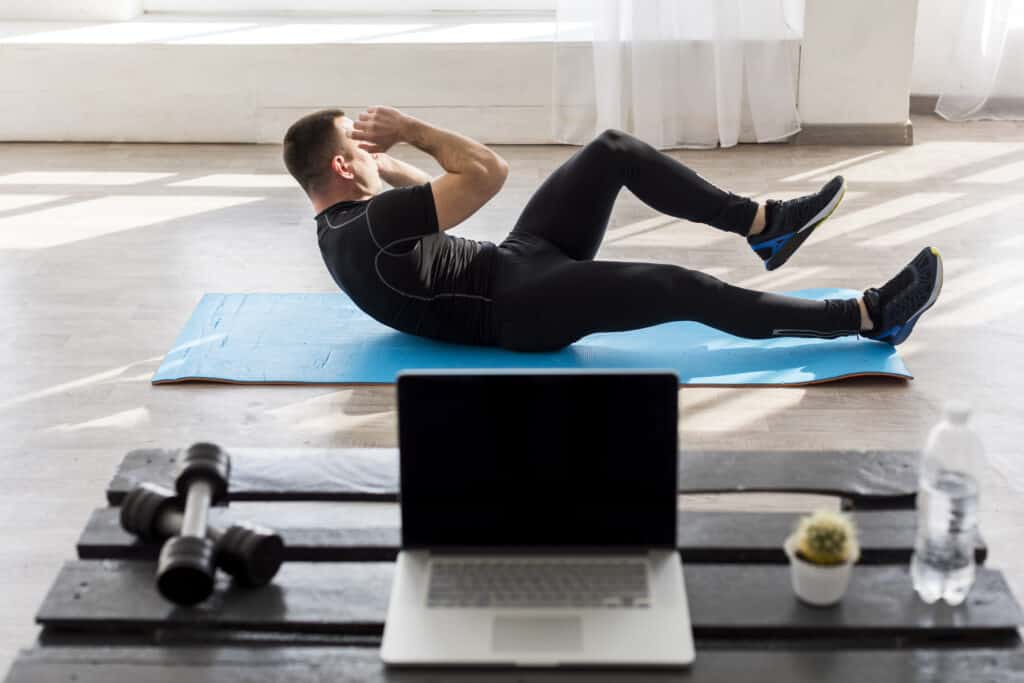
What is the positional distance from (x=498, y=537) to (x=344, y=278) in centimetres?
148

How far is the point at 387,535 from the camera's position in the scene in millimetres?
1572

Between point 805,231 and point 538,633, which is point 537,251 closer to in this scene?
point 805,231

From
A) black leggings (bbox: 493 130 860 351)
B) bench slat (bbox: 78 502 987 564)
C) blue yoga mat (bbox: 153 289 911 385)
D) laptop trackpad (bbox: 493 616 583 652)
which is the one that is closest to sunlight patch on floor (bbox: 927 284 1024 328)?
blue yoga mat (bbox: 153 289 911 385)

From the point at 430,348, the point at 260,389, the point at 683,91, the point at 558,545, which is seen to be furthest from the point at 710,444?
the point at 683,91

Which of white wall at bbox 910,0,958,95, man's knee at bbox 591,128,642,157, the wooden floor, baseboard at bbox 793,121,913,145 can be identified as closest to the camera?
the wooden floor

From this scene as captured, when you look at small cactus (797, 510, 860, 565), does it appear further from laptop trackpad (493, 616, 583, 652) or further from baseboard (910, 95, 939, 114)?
baseboard (910, 95, 939, 114)

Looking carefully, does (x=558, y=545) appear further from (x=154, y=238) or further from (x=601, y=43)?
(x=601, y=43)

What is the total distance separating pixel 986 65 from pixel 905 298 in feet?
7.96

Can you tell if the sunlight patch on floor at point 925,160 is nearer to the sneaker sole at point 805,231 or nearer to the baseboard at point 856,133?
the baseboard at point 856,133

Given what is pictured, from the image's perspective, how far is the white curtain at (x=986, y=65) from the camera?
4852 millimetres

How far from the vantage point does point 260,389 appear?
2900 mm

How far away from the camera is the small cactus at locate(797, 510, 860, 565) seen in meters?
1.39

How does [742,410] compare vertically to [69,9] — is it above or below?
below

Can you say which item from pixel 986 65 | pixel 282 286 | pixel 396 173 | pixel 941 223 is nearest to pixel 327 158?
pixel 396 173
